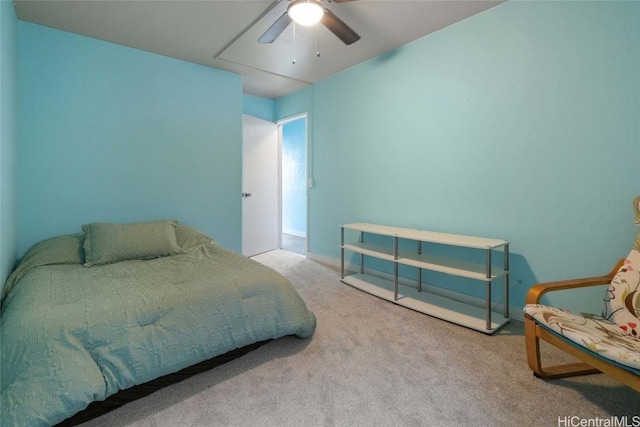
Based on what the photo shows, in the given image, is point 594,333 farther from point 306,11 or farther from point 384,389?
point 306,11

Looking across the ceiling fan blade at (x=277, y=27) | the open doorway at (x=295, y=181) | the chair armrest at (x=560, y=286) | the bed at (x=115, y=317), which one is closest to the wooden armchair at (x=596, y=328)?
the chair armrest at (x=560, y=286)

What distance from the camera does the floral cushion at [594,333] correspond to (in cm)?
122

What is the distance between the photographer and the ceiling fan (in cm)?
188

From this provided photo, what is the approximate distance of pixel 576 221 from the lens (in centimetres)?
207

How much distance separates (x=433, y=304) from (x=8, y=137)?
11.3 ft

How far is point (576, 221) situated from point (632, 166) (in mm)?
442

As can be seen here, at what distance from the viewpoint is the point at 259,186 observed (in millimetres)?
4617

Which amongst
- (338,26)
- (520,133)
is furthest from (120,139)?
(520,133)

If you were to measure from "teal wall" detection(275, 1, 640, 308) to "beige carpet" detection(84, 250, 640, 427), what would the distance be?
846 millimetres

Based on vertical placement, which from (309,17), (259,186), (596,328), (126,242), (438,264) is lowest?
(596,328)

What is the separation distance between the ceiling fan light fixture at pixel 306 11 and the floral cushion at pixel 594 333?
7.17 feet

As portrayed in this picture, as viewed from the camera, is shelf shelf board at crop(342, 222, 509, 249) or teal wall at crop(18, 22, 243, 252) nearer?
shelf shelf board at crop(342, 222, 509, 249)

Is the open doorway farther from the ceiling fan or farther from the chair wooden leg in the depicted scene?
the chair wooden leg

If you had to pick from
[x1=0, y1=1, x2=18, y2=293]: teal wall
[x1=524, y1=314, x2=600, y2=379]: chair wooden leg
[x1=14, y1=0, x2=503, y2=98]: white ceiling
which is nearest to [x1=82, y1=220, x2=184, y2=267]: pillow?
[x1=0, y1=1, x2=18, y2=293]: teal wall
